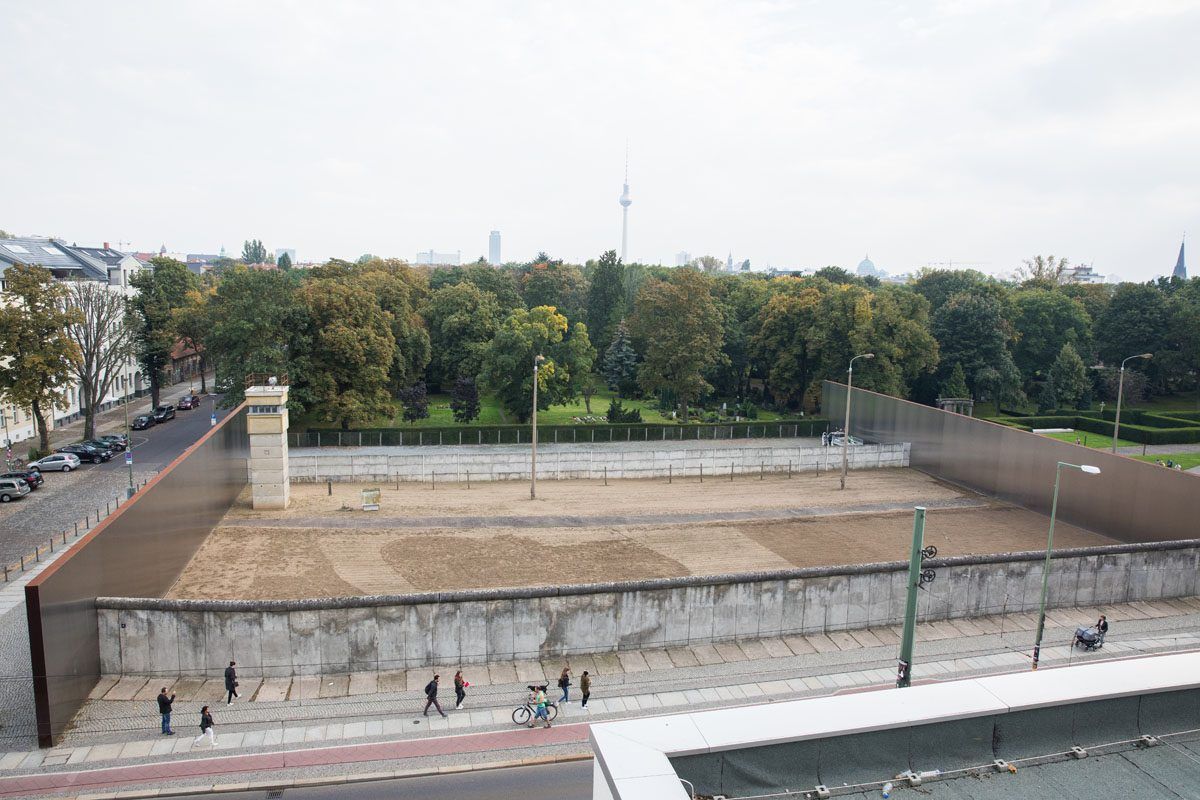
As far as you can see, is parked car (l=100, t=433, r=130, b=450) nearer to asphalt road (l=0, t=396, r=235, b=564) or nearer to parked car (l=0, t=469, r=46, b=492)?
asphalt road (l=0, t=396, r=235, b=564)

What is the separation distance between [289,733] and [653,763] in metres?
14.4

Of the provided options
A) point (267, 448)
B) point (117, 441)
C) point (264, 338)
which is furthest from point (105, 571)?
point (117, 441)

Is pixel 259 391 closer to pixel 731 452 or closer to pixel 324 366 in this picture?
pixel 324 366

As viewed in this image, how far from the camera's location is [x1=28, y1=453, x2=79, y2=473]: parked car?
1816 inches

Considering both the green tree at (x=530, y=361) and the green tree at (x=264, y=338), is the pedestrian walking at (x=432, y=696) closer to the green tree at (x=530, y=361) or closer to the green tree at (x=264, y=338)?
the green tree at (x=264, y=338)

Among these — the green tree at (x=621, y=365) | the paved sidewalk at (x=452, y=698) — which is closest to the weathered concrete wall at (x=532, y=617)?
the paved sidewalk at (x=452, y=698)

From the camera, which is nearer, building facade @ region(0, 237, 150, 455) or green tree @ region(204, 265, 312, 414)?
green tree @ region(204, 265, 312, 414)

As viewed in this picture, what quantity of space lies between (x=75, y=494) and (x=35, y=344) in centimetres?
1235

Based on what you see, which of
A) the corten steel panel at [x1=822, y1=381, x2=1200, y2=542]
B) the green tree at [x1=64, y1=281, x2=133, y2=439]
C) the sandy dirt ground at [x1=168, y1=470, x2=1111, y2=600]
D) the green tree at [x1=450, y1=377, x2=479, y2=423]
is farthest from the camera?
the green tree at [x1=450, y1=377, x2=479, y2=423]

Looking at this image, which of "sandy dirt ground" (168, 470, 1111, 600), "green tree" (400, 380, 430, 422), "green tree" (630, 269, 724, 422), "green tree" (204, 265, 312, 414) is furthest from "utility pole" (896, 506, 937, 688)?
"green tree" (400, 380, 430, 422)

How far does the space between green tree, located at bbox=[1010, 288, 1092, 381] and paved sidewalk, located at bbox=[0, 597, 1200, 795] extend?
58.5 meters

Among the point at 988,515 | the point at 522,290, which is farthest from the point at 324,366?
the point at 522,290

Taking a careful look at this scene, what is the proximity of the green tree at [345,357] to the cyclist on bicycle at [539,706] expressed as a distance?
36883 millimetres

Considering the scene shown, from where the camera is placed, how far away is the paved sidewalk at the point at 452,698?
18562 millimetres
